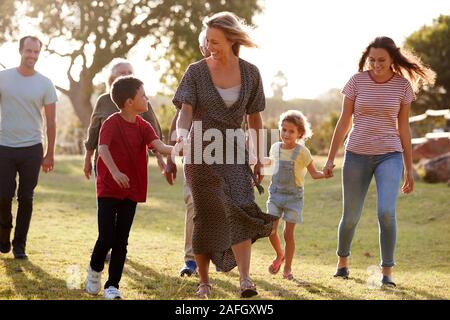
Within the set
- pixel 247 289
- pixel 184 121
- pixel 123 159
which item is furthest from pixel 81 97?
pixel 247 289

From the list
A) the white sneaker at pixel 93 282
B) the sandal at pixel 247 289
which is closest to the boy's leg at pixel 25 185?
the white sneaker at pixel 93 282

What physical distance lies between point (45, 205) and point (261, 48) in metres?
12.1

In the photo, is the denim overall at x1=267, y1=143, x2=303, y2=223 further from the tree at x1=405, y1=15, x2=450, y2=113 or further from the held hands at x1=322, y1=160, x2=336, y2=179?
the tree at x1=405, y1=15, x2=450, y2=113

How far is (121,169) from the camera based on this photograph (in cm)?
587

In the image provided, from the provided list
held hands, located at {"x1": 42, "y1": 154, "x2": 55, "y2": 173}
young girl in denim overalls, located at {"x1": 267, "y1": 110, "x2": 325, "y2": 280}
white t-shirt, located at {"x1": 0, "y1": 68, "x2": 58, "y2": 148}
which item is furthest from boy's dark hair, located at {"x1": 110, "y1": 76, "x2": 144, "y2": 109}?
held hands, located at {"x1": 42, "y1": 154, "x2": 55, "y2": 173}

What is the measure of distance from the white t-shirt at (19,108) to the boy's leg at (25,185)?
0.11 m

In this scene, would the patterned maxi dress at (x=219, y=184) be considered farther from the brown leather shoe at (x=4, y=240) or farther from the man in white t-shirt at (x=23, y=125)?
the brown leather shoe at (x=4, y=240)

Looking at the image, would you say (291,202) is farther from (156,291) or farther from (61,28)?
(61,28)

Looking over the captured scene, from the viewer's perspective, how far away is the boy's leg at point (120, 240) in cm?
589

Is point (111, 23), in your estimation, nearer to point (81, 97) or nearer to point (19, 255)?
point (81, 97)

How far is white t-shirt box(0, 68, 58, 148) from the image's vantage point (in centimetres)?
809

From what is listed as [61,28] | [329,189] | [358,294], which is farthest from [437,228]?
[61,28]

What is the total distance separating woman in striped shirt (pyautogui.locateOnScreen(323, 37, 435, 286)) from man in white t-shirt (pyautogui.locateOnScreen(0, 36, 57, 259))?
2.97m

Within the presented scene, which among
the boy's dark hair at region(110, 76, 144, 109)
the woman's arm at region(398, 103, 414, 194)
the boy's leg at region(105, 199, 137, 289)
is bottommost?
the boy's leg at region(105, 199, 137, 289)
